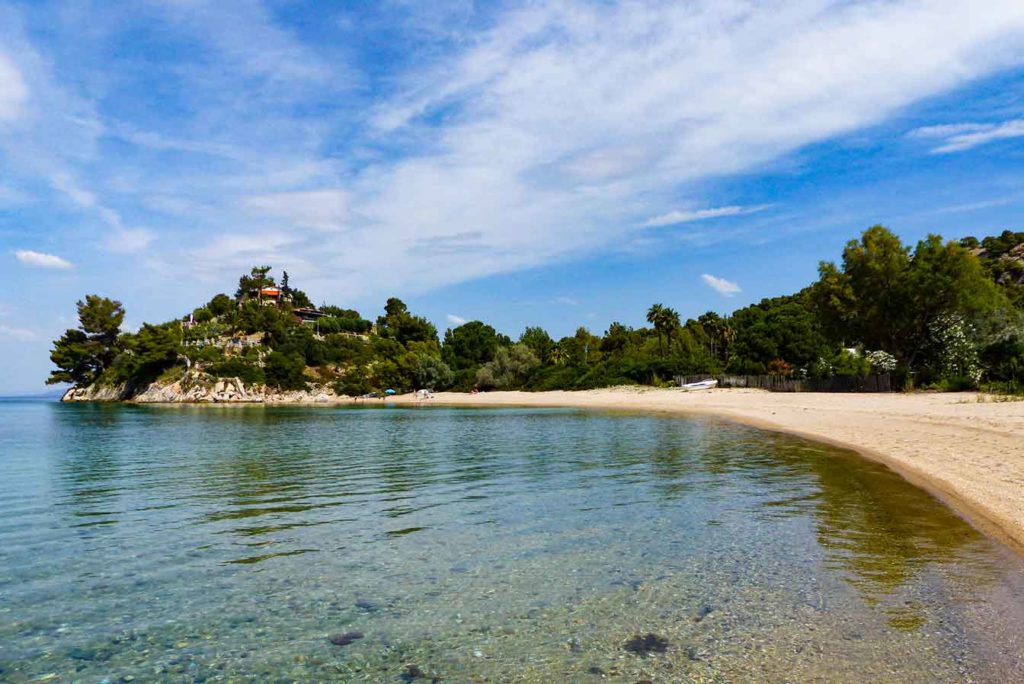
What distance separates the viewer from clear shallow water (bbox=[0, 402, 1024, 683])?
19.9 feet

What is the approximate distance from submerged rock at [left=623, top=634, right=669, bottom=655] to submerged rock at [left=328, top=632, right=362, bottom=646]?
2960mm

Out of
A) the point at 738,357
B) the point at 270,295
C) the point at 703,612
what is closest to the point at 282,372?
the point at 270,295

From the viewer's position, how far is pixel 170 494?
53.5ft

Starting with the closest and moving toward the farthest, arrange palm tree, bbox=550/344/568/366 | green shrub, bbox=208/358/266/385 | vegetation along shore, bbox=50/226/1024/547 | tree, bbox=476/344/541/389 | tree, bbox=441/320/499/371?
vegetation along shore, bbox=50/226/1024/547 → tree, bbox=476/344/541/389 → palm tree, bbox=550/344/568/366 → green shrub, bbox=208/358/266/385 → tree, bbox=441/320/499/371

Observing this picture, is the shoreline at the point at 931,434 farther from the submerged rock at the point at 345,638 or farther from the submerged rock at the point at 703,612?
the submerged rock at the point at 345,638

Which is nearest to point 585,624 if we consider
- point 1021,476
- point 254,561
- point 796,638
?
point 796,638

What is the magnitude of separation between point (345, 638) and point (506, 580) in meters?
2.66

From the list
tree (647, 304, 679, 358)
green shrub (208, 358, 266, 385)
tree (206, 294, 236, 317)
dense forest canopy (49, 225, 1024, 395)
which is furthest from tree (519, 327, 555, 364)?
tree (206, 294, 236, 317)

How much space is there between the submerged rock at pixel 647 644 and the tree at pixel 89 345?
14506 centimetres

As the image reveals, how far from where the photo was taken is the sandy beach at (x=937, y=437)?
40.2 feet

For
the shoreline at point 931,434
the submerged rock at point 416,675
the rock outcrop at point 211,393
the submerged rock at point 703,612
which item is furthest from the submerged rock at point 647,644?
the rock outcrop at point 211,393

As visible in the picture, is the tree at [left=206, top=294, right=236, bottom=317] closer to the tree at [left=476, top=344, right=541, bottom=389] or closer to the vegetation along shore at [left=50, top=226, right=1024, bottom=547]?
the vegetation along shore at [left=50, top=226, right=1024, bottom=547]

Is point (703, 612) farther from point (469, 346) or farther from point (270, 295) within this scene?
point (270, 295)

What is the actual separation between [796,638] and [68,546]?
39.0 ft
